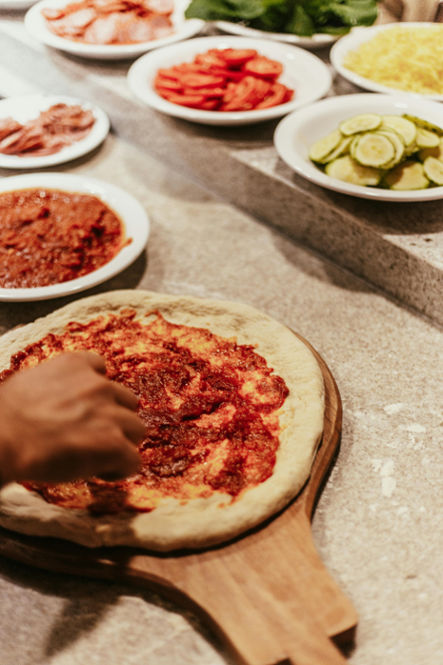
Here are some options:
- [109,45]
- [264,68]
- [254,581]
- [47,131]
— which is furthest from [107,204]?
[254,581]

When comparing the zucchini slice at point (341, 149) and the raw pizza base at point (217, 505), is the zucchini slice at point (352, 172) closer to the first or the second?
the zucchini slice at point (341, 149)

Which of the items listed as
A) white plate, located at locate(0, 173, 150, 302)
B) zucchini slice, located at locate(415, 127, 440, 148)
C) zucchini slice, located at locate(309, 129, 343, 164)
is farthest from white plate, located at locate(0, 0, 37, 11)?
zucchini slice, located at locate(415, 127, 440, 148)

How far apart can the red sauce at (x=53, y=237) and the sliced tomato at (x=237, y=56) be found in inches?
38.3

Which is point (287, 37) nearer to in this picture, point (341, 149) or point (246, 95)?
point (246, 95)

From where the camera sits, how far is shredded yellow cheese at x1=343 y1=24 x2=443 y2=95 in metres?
2.59

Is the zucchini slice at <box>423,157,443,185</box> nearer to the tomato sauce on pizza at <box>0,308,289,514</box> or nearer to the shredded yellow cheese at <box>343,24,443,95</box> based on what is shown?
the shredded yellow cheese at <box>343,24,443,95</box>

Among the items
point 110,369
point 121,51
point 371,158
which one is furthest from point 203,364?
point 121,51

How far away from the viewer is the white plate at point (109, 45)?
3.21 meters

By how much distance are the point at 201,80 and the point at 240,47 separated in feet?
1.80

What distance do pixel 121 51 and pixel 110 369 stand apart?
2141mm

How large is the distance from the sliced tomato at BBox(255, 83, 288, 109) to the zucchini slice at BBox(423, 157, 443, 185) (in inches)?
31.4

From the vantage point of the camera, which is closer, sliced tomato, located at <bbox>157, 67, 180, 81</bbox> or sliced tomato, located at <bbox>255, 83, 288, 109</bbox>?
sliced tomato, located at <bbox>255, 83, 288, 109</bbox>

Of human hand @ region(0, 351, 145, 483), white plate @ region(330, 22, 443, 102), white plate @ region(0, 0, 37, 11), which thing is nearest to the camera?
human hand @ region(0, 351, 145, 483)

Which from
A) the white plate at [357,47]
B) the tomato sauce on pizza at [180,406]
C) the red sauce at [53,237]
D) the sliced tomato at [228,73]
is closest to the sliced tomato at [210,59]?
the sliced tomato at [228,73]
